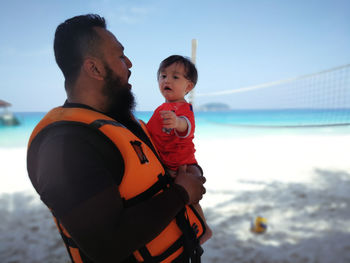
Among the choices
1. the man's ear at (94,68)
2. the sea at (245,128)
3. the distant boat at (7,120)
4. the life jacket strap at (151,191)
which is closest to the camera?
the life jacket strap at (151,191)

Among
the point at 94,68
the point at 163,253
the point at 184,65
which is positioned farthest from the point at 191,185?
the point at 184,65

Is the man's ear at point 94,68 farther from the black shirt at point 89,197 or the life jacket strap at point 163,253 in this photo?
the life jacket strap at point 163,253

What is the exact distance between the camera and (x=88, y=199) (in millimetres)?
842

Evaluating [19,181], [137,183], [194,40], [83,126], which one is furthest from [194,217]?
[19,181]

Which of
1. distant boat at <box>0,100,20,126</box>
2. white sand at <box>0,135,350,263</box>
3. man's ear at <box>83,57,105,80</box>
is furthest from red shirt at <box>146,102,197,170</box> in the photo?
distant boat at <box>0,100,20,126</box>

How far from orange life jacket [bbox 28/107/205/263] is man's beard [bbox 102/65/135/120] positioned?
27 centimetres

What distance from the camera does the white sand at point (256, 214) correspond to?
3.30 metres

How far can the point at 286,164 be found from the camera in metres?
8.12

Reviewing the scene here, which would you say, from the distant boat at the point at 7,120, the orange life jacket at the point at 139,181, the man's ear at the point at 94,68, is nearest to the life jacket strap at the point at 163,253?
the orange life jacket at the point at 139,181

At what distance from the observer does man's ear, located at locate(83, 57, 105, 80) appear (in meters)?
1.35

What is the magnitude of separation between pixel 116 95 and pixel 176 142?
586 millimetres

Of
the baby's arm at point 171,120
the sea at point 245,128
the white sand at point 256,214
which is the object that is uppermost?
the baby's arm at point 171,120

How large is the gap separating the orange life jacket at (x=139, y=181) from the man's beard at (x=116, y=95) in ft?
0.90

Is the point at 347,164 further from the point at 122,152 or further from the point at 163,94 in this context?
the point at 122,152
